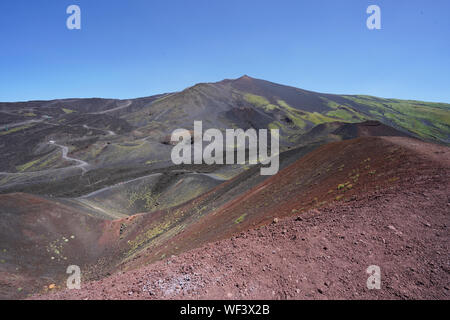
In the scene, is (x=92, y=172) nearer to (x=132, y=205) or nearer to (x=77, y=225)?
(x=132, y=205)

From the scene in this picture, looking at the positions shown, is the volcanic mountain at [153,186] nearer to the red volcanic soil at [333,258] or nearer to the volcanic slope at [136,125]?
the red volcanic soil at [333,258]

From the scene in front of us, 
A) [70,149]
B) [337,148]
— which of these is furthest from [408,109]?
[70,149]

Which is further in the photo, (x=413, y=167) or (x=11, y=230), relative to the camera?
(x=11, y=230)

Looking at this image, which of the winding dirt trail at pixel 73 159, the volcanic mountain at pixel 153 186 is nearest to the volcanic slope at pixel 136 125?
the volcanic mountain at pixel 153 186

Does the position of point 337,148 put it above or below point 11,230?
above

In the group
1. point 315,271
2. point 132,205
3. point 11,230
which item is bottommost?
point 132,205

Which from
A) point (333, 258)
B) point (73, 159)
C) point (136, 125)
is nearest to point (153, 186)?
point (333, 258)
